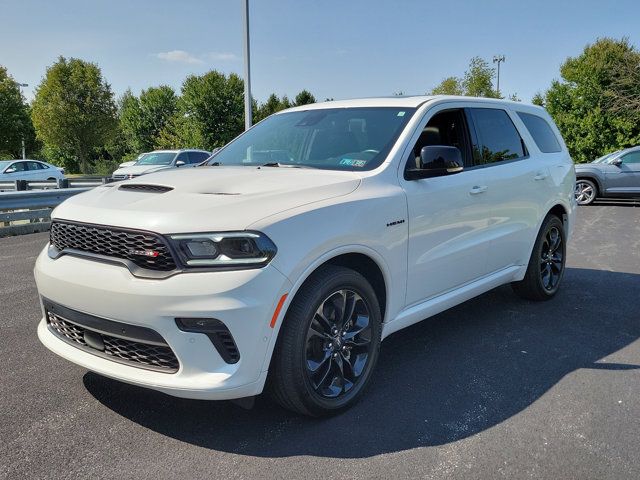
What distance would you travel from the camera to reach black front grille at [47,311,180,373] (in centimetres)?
267

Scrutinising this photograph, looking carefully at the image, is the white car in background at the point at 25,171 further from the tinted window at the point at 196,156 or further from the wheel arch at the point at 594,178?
the wheel arch at the point at 594,178

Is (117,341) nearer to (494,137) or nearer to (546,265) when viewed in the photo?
(494,137)

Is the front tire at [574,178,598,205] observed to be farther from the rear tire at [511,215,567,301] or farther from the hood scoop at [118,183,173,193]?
the hood scoop at [118,183,173,193]

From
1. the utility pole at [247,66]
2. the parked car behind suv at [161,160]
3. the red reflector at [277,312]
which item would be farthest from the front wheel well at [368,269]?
the parked car behind suv at [161,160]

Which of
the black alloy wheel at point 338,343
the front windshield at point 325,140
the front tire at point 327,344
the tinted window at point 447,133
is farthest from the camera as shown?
the tinted window at point 447,133

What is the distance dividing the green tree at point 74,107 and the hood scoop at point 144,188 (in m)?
43.3

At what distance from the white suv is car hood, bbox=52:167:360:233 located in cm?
1

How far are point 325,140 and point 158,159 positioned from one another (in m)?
16.6

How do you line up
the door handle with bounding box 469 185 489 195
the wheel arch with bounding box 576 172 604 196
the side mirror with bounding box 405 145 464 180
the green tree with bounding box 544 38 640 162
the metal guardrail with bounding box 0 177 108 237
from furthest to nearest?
the green tree with bounding box 544 38 640 162 < the wheel arch with bounding box 576 172 604 196 < the metal guardrail with bounding box 0 177 108 237 < the door handle with bounding box 469 185 489 195 < the side mirror with bounding box 405 145 464 180

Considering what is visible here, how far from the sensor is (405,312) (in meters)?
3.59

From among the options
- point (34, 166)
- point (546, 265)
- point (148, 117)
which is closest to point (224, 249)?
point (546, 265)

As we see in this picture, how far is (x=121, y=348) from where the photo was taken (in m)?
2.79

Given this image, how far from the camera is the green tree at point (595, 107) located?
76.7 feet

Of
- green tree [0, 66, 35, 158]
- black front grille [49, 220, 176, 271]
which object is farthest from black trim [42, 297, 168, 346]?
green tree [0, 66, 35, 158]
